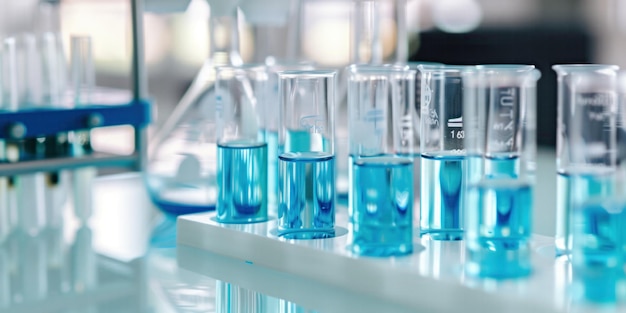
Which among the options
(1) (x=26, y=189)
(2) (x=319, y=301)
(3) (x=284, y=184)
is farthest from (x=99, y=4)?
(2) (x=319, y=301)

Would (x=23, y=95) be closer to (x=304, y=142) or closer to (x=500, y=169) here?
(x=304, y=142)

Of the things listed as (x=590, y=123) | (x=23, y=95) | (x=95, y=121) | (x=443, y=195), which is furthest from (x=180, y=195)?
(x=590, y=123)

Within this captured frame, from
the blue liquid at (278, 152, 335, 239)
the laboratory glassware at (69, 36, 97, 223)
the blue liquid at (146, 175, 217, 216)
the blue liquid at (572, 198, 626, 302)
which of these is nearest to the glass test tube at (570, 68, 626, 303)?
the blue liquid at (572, 198, 626, 302)

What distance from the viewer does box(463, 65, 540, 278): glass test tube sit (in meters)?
1.12

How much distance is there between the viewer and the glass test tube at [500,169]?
112 centimetres

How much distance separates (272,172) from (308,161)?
13.7 inches

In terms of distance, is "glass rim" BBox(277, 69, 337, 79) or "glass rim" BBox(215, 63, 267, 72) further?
"glass rim" BBox(215, 63, 267, 72)

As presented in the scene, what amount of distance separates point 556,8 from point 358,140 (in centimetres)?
459

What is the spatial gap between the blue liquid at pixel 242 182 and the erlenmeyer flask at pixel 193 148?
298 mm

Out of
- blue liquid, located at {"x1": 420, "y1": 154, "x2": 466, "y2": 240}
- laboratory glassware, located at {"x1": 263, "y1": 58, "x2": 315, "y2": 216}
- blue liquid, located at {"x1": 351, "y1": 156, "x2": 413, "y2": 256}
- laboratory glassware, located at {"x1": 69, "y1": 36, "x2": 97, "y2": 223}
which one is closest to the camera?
blue liquid, located at {"x1": 351, "y1": 156, "x2": 413, "y2": 256}

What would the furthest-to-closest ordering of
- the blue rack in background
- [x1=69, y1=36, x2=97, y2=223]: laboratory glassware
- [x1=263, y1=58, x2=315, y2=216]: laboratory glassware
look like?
1. [x1=69, y1=36, x2=97, y2=223]: laboratory glassware
2. the blue rack in background
3. [x1=263, y1=58, x2=315, y2=216]: laboratory glassware

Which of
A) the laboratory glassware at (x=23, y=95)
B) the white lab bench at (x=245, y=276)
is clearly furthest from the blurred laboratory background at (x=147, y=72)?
the laboratory glassware at (x=23, y=95)

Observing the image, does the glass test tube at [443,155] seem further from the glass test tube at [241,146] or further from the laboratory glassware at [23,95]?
the laboratory glassware at [23,95]

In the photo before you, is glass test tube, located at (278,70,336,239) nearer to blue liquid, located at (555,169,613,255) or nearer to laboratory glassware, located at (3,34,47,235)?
blue liquid, located at (555,169,613,255)
